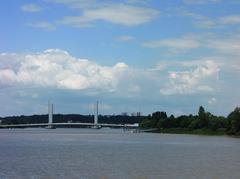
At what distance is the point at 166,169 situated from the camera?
60.9m

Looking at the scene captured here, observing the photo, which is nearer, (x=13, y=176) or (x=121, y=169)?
(x=13, y=176)

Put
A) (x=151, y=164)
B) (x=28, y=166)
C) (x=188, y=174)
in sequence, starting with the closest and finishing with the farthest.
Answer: (x=188, y=174) < (x=28, y=166) < (x=151, y=164)

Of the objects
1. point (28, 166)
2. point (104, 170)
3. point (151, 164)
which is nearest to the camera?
point (104, 170)

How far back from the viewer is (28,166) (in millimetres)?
63094

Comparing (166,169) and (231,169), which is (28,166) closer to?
(166,169)

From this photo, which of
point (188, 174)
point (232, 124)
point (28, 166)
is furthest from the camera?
point (232, 124)

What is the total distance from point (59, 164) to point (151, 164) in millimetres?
11015

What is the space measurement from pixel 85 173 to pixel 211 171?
1323 cm

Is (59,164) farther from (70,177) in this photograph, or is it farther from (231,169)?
(231,169)

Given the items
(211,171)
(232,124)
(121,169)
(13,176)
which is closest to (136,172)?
(121,169)

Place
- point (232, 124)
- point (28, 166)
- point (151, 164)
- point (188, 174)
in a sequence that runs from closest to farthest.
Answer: point (188, 174) < point (28, 166) < point (151, 164) < point (232, 124)

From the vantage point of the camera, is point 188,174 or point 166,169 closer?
point 188,174

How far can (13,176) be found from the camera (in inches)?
2051

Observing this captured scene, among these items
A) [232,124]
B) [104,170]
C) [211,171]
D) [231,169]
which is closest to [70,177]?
[104,170]
